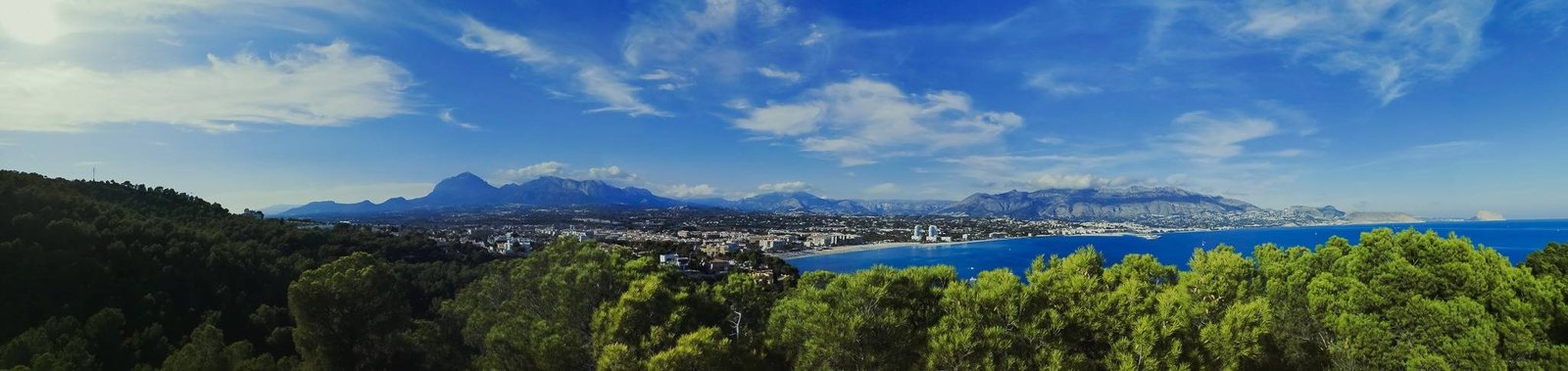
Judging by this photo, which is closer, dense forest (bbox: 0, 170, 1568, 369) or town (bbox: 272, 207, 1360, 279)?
dense forest (bbox: 0, 170, 1568, 369)

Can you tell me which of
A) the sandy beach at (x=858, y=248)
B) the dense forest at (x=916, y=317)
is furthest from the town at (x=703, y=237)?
the dense forest at (x=916, y=317)

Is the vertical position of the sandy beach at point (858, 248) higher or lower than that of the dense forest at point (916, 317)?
lower

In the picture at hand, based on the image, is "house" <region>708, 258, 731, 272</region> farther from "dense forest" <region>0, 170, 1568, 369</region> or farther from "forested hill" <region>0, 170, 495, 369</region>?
"dense forest" <region>0, 170, 1568, 369</region>

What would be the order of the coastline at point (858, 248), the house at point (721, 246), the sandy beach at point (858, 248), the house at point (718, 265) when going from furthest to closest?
the sandy beach at point (858, 248)
the coastline at point (858, 248)
the house at point (721, 246)
the house at point (718, 265)

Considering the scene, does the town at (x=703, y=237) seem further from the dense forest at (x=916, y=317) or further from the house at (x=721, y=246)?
the dense forest at (x=916, y=317)

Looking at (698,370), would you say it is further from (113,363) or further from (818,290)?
(113,363)

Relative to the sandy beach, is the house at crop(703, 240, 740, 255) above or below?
above

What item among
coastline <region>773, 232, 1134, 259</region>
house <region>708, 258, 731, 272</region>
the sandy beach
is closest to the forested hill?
house <region>708, 258, 731, 272</region>

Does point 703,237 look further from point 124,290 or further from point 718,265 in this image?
point 124,290
